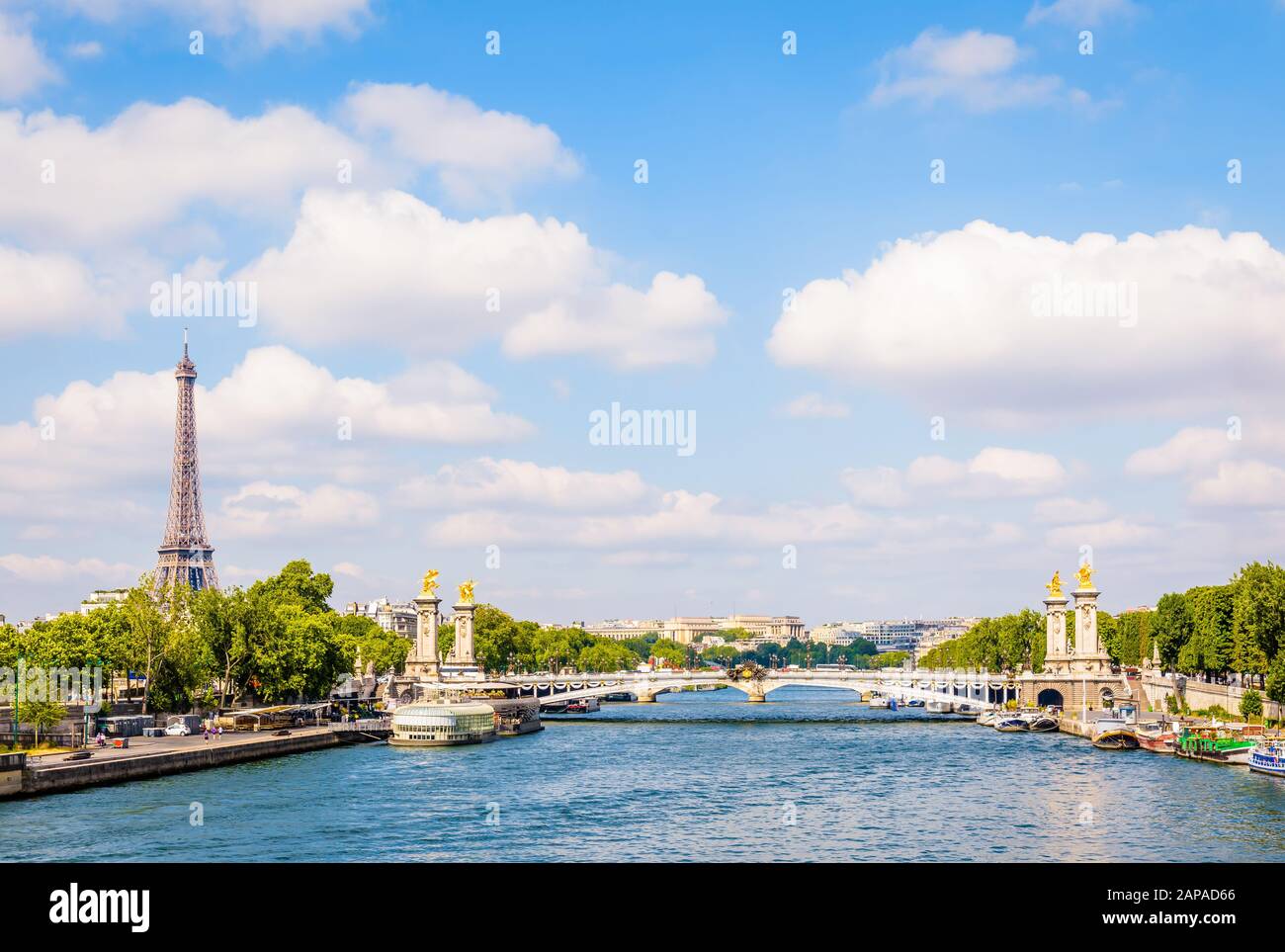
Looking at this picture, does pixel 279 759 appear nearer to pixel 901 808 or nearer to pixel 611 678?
pixel 901 808

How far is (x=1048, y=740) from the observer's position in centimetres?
8450

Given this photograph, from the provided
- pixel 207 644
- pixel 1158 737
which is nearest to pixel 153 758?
pixel 207 644

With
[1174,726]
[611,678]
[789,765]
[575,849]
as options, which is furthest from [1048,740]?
[611,678]

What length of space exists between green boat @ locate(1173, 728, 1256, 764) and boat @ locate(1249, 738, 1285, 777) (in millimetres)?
1812

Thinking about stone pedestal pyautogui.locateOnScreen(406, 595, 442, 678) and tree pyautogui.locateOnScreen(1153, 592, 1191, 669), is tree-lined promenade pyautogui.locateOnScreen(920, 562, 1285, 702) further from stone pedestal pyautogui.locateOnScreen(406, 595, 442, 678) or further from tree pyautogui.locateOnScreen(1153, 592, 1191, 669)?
stone pedestal pyautogui.locateOnScreen(406, 595, 442, 678)

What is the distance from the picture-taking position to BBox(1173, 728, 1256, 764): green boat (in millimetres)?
61594

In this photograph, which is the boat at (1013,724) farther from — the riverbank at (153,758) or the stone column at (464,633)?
the riverbank at (153,758)

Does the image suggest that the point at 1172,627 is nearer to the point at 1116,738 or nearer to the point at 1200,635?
the point at 1200,635

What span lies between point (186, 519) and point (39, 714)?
→ 78.2 metres

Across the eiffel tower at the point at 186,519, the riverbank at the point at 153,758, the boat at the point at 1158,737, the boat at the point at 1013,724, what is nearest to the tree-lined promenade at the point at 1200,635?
the boat at the point at 1158,737

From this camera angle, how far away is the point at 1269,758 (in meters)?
55.2

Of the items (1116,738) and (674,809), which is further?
(1116,738)

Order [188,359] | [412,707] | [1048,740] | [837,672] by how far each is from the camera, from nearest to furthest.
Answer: [412,707] → [1048,740] → [188,359] → [837,672]
